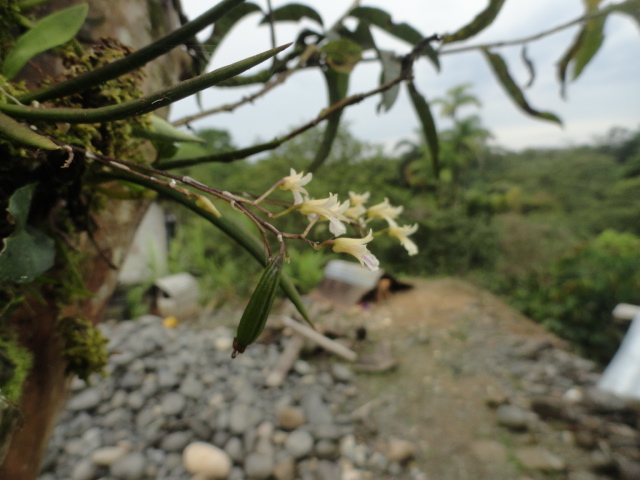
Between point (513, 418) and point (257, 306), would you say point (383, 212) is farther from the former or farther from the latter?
point (513, 418)

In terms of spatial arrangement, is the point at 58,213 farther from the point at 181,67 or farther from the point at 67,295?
the point at 181,67

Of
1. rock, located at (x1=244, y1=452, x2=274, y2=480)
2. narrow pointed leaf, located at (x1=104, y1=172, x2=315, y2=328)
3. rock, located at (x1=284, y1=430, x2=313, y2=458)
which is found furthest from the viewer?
rock, located at (x1=284, y1=430, x2=313, y2=458)

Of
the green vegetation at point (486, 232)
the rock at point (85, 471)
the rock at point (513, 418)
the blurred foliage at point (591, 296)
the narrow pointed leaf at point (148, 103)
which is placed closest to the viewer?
the narrow pointed leaf at point (148, 103)

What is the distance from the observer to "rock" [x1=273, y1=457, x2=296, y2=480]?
1057mm

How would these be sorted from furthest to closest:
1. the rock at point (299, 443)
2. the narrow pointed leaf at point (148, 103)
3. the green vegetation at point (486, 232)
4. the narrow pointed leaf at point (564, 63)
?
1. the green vegetation at point (486, 232)
2. the rock at point (299, 443)
3. the narrow pointed leaf at point (564, 63)
4. the narrow pointed leaf at point (148, 103)

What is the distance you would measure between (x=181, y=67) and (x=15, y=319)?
0.32m

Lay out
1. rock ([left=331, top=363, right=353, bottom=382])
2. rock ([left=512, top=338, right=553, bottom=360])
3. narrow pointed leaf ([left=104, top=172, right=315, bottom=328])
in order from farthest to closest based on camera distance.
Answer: rock ([left=512, top=338, right=553, bottom=360]) < rock ([left=331, top=363, right=353, bottom=382]) < narrow pointed leaf ([left=104, top=172, right=315, bottom=328])

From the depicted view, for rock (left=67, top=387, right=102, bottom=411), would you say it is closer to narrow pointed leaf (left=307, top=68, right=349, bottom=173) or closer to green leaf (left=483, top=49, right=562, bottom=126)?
narrow pointed leaf (left=307, top=68, right=349, bottom=173)

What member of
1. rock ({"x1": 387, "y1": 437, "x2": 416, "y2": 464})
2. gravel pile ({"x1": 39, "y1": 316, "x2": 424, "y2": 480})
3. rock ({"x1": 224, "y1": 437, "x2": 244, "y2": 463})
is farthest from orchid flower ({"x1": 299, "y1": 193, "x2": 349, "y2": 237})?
rock ({"x1": 387, "y1": 437, "x2": 416, "y2": 464})

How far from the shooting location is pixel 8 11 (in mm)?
274

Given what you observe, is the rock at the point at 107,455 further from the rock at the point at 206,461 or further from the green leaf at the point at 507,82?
the green leaf at the point at 507,82

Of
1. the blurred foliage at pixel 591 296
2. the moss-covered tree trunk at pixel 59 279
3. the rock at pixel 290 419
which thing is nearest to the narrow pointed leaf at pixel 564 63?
the moss-covered tree trunk at pixel 59 279

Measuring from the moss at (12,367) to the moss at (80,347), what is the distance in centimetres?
4

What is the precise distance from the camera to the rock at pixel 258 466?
1044 mm
